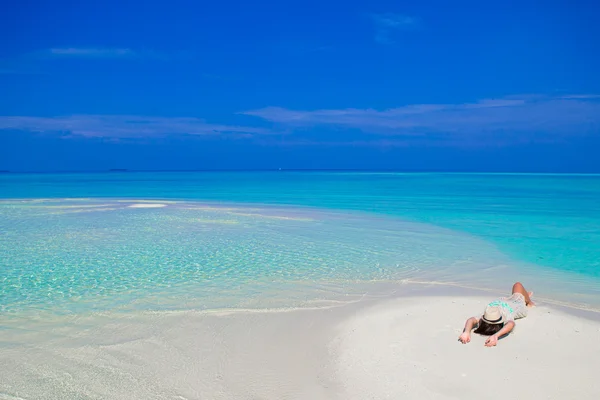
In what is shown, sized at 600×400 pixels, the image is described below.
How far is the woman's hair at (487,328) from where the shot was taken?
16.4ft

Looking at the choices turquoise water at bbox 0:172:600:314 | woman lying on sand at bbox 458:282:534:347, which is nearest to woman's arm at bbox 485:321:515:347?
woman lying on sand at bbox 458:282:534:347

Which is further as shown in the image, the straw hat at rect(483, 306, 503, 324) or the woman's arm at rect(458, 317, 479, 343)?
the straw hat at rect(483, 306, 503, 324)

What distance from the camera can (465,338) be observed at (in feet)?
15.9

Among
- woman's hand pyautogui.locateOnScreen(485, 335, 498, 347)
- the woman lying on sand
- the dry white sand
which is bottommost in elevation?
the dry white sand

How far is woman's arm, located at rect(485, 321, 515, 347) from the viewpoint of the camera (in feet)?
15.6

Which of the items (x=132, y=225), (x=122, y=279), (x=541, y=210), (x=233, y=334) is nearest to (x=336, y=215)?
(x=132, y=225)

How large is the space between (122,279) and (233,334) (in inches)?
132

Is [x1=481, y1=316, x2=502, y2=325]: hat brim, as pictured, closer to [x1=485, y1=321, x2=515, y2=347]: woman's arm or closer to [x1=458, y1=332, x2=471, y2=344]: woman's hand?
[x1=485, y1=321, x2=515, y2=347]: woman's arm

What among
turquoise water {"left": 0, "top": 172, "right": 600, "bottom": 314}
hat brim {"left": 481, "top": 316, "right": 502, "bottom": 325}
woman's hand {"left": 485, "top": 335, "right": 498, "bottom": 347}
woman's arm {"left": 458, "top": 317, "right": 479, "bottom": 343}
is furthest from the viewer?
turquoise water {"left": 0, "top": 172, "right": 600, "bottom": 314}

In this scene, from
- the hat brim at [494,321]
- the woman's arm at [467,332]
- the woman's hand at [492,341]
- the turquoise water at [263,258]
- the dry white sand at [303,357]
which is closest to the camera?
the dry white sand at [303,357]

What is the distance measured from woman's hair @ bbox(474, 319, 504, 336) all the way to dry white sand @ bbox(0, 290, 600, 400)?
10 centimetres

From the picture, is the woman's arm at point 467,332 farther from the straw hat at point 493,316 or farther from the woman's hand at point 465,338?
the straw hat at point 493,316

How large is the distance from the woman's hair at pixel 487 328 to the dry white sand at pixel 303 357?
3.9 inches

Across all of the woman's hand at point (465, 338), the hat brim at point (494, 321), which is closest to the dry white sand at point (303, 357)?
the woman's hand at point (465, 338)
